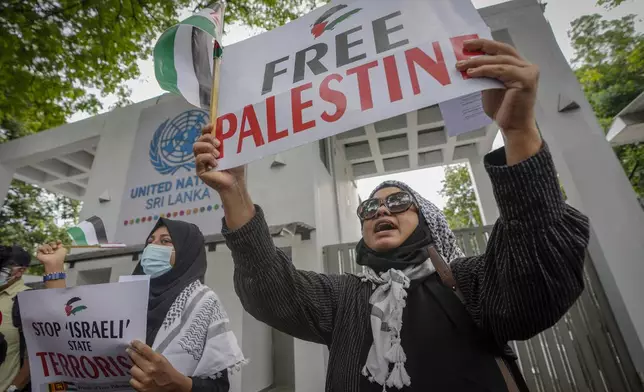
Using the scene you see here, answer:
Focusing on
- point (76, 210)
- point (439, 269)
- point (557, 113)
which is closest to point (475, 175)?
point (557, 113)

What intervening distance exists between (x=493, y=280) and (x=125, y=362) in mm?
1686

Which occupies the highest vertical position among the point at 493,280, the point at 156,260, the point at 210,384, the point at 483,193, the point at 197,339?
the point at 483,193

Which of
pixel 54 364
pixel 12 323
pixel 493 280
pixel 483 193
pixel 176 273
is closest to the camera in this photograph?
pixel 493 280

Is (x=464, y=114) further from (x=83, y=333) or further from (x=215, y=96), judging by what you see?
(x=83, y=333)

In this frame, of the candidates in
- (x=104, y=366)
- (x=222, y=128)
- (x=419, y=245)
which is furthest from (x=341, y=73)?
(x=104, y=366)

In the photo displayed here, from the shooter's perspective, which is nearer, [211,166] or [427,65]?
[427,65]

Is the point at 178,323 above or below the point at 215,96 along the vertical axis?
below

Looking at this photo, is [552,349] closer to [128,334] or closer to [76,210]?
[128,334]

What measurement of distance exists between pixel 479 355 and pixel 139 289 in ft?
4.83

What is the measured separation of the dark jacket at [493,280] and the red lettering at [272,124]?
Result: 1.10 ft

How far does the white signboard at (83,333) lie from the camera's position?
1.48 meters

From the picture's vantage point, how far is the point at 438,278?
1398 millimetres

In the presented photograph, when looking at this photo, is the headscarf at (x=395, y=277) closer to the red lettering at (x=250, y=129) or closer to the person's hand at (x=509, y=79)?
the person's hand at (x=509, y=79)

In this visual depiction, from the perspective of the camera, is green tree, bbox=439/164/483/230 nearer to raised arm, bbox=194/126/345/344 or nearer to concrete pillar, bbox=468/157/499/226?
concrete pillar, bbox=468/157/499/226
